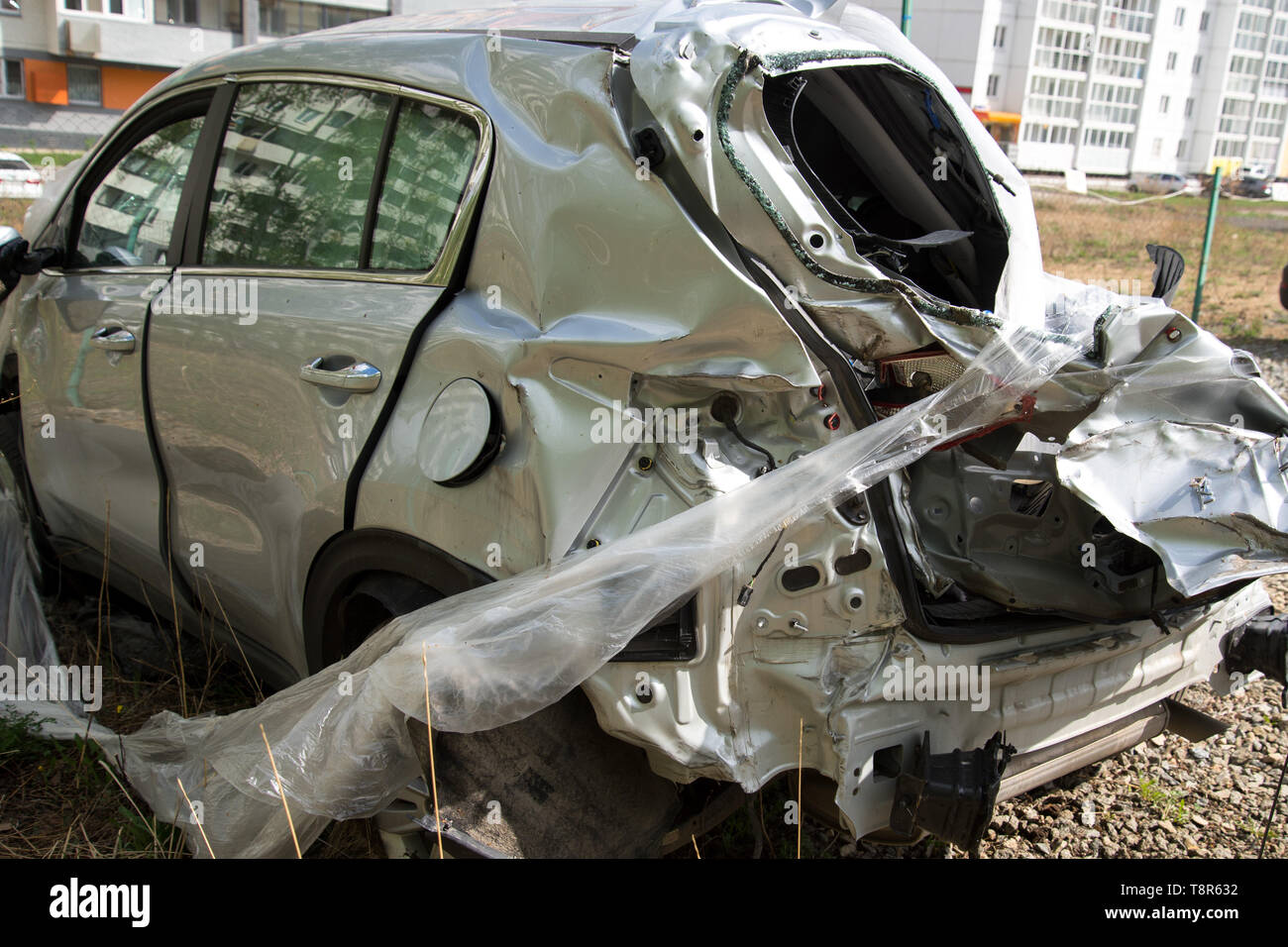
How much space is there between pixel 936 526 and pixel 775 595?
63cm

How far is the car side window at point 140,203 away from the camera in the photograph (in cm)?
328

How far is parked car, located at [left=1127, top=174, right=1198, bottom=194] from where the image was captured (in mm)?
51500

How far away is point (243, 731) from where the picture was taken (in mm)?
2646

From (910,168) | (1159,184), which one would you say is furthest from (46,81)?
(1159,184)

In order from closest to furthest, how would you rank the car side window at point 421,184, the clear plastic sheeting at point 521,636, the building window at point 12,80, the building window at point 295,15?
the clear plastic sheeting at point 521,636, the car side window at point 421,184, the building window at point 12,80, the building window at point 295,15

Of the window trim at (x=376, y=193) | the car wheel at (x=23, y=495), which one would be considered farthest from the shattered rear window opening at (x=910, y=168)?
the car wheel at (x=23, y=495)

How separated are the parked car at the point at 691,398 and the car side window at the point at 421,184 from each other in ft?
0.03

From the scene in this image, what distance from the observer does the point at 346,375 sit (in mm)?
2494

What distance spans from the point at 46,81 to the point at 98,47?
2.09 meters

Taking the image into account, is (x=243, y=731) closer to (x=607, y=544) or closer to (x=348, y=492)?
(x=348, y=492)

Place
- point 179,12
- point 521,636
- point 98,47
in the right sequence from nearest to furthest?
point 521,636
point 98,47
point 179,12

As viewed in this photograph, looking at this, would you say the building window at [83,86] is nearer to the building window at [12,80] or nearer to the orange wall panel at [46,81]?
the orange wall panel at [46,81]

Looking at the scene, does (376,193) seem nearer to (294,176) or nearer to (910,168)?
(294,176)
